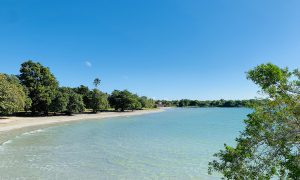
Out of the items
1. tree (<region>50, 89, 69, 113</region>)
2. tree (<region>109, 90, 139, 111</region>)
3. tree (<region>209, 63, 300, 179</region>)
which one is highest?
tree (<region>109, 90, 139, 111</region>)

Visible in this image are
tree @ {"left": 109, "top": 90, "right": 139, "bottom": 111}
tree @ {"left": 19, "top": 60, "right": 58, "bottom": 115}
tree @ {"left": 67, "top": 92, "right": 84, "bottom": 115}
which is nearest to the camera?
tree @ {"left": 19, "top": 60, "right": 58, "bottom": 115}

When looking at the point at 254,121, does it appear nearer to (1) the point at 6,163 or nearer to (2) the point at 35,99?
(1) the point at 6,163

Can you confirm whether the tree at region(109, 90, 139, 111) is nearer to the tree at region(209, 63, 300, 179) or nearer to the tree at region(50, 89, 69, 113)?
the tree at region(50, 89, 69, 113)

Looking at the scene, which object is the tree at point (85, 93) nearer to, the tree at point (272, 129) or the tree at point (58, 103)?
the tree at point (58, 103)

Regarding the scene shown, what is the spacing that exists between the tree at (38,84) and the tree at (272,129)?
60.3 m

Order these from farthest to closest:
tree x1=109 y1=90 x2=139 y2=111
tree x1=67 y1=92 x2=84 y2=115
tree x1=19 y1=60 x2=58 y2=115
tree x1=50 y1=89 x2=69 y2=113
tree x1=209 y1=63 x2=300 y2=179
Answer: tree x1=109 y1=90 x2=139 y2=111
tree x1=67 y1=92 x2=84 y2=115
tree x1=50 y1=89 x2=69 y2=113
tree x1=19 y1=60 x2=58 y2=115
tree x1=209 y1=63 x2=300 y2=179

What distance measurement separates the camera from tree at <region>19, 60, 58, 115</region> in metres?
62.1

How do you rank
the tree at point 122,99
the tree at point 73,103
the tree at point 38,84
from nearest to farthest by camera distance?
the tree at point 38,84, the tree at point 73,103, the tree at point 122,99

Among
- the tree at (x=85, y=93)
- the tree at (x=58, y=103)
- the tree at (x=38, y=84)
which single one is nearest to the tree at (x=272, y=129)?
the tree at (x=38, y=84)

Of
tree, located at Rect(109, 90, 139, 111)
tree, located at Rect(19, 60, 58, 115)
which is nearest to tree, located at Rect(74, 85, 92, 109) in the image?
tree, located at Rect(109, 90, 139, 111)

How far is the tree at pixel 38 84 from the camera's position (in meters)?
62.1

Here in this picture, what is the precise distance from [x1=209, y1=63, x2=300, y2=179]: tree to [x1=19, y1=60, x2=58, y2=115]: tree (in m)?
60.3

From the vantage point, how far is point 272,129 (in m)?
6.29

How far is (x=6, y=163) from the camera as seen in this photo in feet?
56.9
